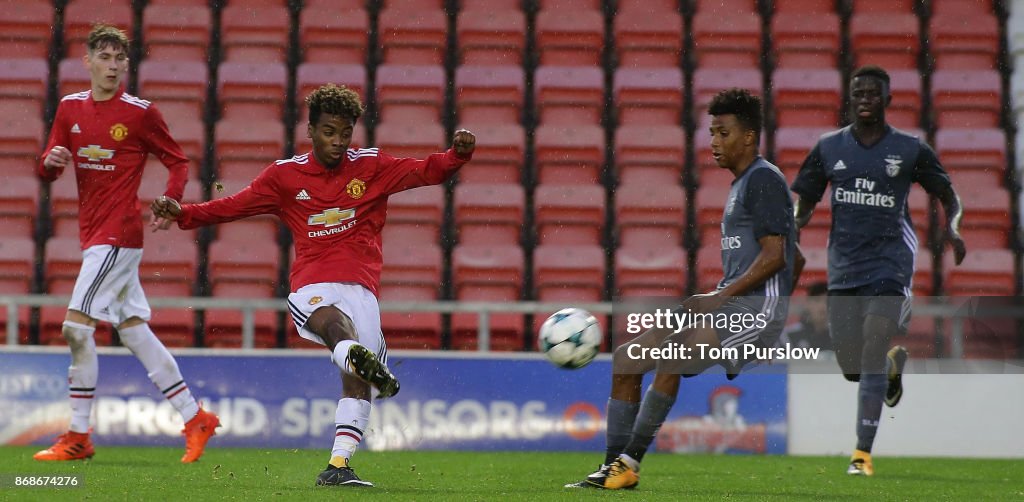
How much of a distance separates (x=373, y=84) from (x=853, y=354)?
6795 mm

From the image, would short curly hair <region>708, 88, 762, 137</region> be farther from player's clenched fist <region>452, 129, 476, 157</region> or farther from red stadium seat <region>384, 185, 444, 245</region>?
red stadium seat <region>384, 185, 444, 245</region>

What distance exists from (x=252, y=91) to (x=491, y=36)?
7.63 feet

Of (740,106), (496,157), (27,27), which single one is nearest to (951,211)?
(740,106)

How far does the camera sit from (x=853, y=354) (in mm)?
7219

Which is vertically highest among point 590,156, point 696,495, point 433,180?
point 590,156

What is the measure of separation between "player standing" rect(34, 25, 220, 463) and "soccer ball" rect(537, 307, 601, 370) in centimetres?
235

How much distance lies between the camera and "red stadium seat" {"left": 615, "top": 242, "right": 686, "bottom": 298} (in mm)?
10867

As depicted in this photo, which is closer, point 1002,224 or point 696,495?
point 696,495

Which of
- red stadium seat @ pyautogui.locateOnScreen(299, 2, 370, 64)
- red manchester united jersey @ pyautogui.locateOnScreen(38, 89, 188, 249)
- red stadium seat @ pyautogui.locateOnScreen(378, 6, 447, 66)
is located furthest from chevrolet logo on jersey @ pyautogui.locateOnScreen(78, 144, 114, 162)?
red stadium seat @ pyautogui.locateOnScreen(378, 6, 447, 66)

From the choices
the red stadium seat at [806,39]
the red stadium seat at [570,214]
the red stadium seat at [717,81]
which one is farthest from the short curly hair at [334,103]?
the red stadium seat at [806,39]

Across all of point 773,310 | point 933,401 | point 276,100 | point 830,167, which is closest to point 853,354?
point 830,167

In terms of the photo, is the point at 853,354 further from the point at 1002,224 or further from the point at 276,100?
the point at 276,100

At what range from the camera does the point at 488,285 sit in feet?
35.7

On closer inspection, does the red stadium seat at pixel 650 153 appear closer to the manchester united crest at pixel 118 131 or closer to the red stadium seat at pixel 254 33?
the red stadium seat at pixel 254 33
